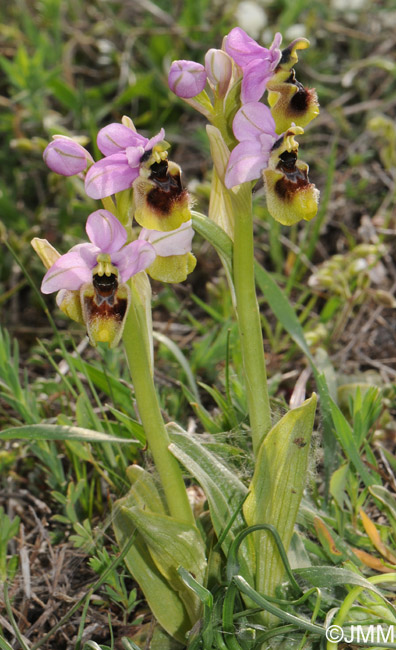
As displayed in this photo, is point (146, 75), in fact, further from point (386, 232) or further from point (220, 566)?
point (220, 566)

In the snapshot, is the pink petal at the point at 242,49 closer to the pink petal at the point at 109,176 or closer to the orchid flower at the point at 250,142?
the orchid flower at the point at 250,142

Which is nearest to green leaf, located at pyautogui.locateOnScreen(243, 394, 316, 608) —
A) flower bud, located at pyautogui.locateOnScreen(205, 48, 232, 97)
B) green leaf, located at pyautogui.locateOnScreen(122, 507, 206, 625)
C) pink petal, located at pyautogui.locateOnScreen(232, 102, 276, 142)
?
green leaf, located at pyautogui.locateOnScreen(122, 507, 206, 625)

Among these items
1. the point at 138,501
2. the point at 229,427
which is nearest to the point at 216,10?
the point at 229,427

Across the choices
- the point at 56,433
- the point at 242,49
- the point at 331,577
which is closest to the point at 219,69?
the point at 242,49

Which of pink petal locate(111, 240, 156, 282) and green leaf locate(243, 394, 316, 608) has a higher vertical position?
pink petal locate(111, 240, 156, 282)

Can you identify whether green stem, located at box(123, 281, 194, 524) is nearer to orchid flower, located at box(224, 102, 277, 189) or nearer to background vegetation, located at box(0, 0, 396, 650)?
background vegetation, located at box(0, 0, 396, 650)

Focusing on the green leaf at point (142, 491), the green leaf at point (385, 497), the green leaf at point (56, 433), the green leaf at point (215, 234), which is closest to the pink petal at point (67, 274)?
the green leaf at point (215, 234)
